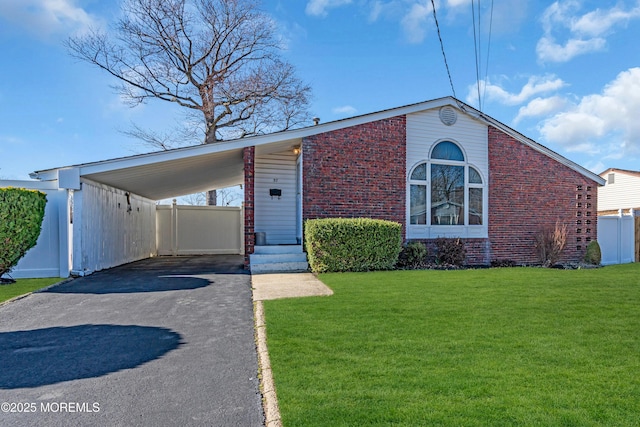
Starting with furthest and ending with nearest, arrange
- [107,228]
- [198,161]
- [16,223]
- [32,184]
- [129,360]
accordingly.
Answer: [107,228]
[198,161]
[32,184]
[16,223]
[129,360]

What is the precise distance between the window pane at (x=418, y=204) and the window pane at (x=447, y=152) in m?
1.03

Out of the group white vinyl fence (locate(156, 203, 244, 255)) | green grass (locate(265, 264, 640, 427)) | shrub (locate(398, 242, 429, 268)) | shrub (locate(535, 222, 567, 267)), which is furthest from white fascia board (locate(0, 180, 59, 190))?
shrub (locate(535, 222, 567, 267))

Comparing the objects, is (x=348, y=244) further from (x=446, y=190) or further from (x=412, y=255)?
(x=446, y=190)

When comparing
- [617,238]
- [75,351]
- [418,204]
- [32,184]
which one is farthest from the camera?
[617,238]

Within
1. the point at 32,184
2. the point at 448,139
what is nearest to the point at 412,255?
the point at 448,139

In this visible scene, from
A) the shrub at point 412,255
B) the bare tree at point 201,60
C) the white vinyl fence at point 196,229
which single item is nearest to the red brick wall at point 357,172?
the shrub at point 412,255

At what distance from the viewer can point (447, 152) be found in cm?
1095

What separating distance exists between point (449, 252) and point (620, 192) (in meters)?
18.6

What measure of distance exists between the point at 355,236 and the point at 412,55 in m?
7.93

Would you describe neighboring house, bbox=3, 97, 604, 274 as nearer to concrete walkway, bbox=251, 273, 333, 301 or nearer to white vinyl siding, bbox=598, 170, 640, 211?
concrete walkway, bbox=251, 273, 333, 301

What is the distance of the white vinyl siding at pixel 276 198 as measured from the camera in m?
11.1

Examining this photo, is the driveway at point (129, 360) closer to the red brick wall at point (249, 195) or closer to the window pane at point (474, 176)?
the red brick wall at point (249, 195)

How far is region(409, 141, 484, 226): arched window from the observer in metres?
10.7

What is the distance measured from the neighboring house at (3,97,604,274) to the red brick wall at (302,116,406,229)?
3 cm
